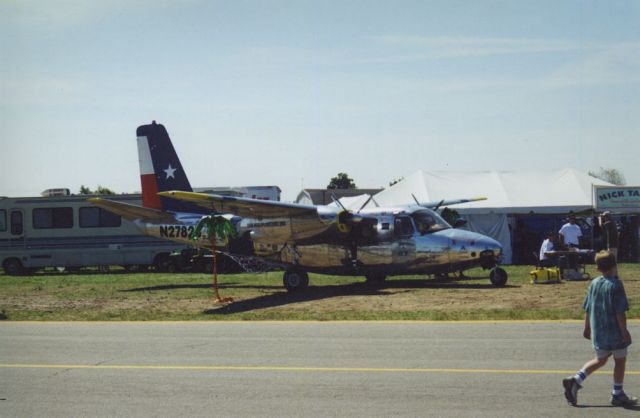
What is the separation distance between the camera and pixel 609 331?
747 cm

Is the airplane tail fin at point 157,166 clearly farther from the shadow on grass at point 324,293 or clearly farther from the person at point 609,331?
the person at point 609,331

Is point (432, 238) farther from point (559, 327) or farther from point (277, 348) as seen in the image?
point (277, 348)

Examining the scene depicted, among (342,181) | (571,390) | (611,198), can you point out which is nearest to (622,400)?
(571,390)

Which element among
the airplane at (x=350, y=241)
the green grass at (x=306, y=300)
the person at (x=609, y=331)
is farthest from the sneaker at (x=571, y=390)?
the airplane at (x=350, y=241)

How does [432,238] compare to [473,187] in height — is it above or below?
below

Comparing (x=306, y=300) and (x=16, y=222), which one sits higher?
(x=16, y=222)

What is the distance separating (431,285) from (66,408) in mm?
15429

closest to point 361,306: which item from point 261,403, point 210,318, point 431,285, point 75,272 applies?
point 210,318

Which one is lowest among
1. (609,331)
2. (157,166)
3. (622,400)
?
(622,400)

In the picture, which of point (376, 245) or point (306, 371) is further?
point (376, 245)

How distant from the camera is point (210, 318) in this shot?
51.8 ft

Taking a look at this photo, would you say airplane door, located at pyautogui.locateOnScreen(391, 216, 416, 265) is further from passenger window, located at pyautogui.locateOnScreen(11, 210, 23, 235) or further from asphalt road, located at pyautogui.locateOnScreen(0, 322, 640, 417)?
passenger window, located at pyautogui.locateOnScreen(11, 210, 23, 235)

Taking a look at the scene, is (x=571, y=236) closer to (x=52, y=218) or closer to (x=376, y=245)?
(x=376, y=245)

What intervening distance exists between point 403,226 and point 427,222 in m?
0.72
